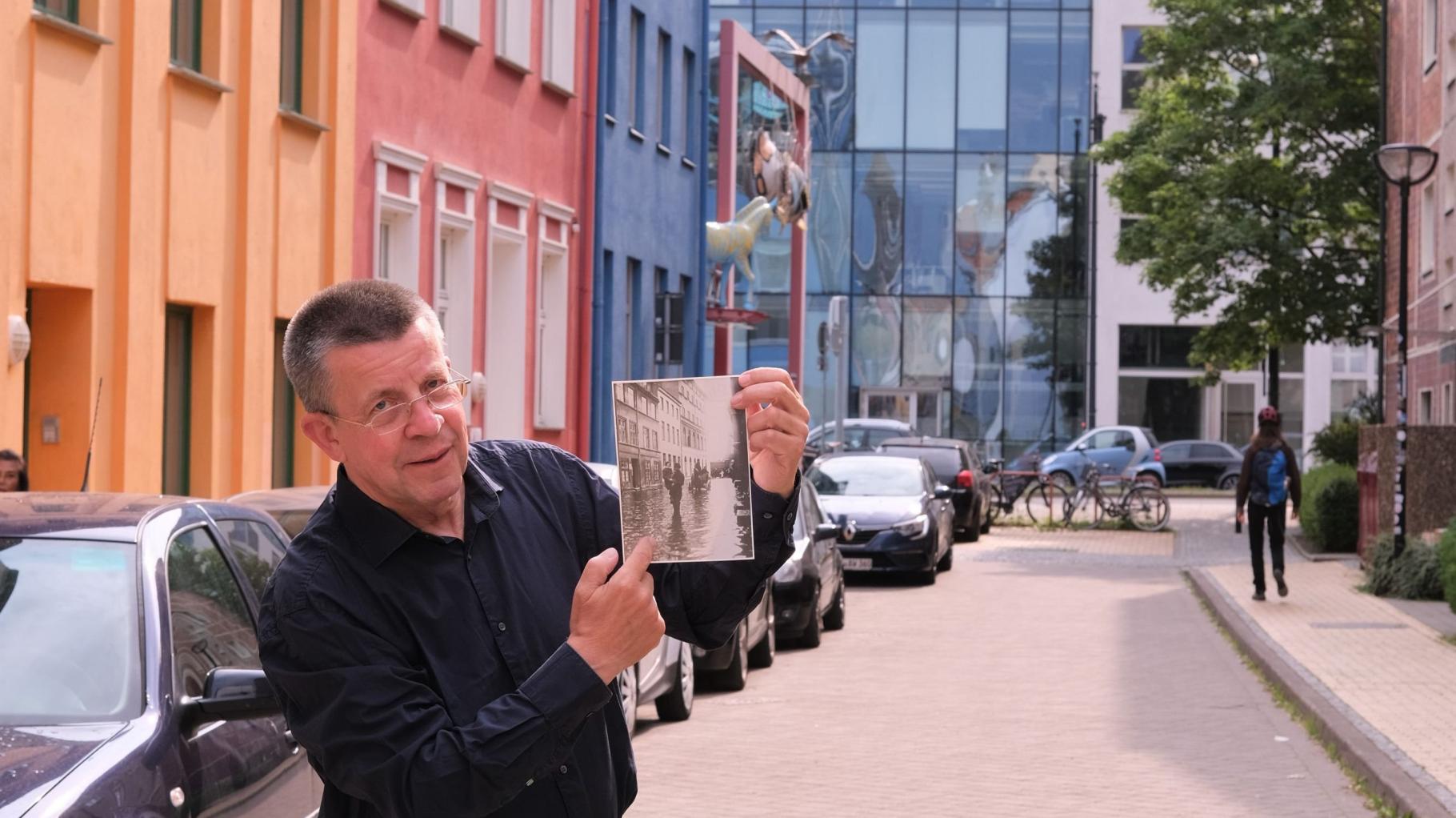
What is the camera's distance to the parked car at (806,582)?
58.7 feet

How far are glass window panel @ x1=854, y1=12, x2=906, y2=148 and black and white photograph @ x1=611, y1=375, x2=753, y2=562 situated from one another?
57.2 m

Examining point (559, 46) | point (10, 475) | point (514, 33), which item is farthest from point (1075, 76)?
point (10, 475)

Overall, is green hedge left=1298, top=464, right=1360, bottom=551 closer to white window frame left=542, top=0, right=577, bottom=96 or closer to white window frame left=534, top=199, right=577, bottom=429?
white window frame left=534, top=199, right=577, bottom=429

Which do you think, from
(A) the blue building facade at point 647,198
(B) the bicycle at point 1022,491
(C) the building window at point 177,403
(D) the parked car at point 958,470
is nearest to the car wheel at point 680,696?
(C) the building window at point 177,403

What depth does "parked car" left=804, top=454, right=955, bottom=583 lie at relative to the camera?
83.2ft

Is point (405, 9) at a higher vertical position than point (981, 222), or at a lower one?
lower

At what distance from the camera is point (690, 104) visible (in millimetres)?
34188

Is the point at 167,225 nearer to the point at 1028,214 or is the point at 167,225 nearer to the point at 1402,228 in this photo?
the point at 1402,228

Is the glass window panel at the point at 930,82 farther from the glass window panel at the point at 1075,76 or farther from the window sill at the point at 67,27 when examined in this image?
the window sill at the point at 67,27

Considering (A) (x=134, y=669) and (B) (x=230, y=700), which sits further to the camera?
(A) (x=134, y=669)

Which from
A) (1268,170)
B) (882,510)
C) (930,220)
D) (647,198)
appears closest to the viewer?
(882,510)

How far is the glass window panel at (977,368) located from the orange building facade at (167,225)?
40576 mm

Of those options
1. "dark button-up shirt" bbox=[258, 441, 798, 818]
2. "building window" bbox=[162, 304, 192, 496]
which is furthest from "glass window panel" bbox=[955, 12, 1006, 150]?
"dark button-up shirt" bbox=[258, 441, 798, 818]

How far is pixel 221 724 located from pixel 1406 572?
1890 centimetres
